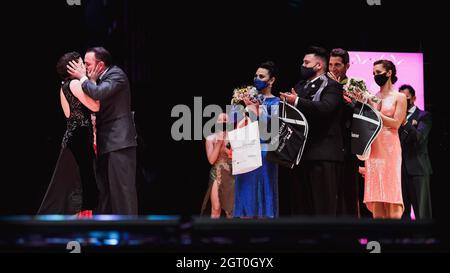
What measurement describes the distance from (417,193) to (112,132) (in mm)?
2702

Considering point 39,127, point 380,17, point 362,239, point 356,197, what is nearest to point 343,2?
point 380,17

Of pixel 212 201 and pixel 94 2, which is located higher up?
pixel 94 2

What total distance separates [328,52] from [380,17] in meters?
0.58

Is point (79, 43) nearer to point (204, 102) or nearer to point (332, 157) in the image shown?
point (204, 102)

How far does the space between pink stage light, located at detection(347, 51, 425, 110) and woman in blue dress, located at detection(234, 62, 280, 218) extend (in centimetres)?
82

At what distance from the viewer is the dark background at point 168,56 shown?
5887mm

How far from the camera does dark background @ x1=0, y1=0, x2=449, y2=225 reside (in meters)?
5.89

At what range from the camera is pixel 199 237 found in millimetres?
3070

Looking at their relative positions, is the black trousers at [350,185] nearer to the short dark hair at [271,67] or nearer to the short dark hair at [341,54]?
the short dark hair at [341,54]

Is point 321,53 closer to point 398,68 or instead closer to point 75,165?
point 398,68

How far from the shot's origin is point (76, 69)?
586 centimetres

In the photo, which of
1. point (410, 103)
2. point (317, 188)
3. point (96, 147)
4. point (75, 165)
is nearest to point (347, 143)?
point (317, 188)

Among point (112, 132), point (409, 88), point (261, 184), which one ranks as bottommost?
point (261, 184)

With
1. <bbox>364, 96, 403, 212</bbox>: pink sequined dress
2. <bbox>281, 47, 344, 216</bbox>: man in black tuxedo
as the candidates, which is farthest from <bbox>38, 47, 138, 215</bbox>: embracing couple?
<bbox>364, 96, 403, 212</bbox>: pink sequined dress
